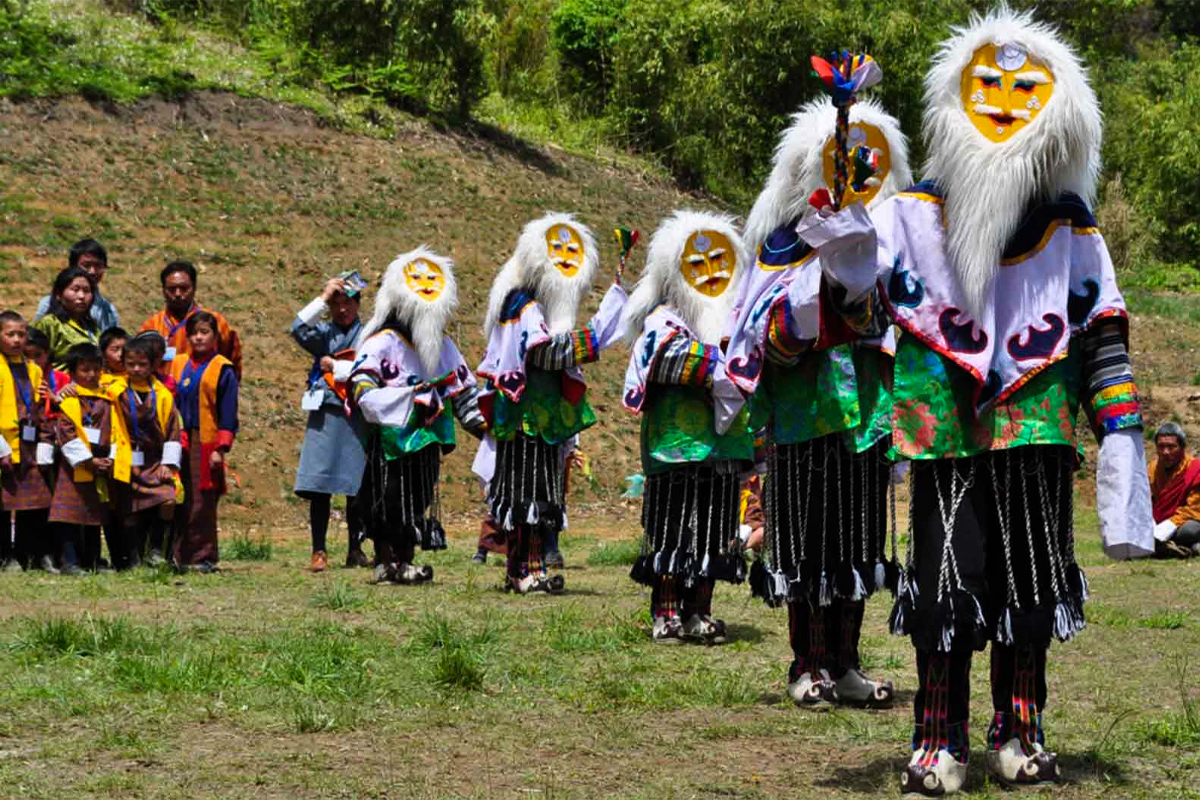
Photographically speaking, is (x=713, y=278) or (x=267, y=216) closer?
(x=713, y=278)

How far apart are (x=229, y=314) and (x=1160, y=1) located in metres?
51.7

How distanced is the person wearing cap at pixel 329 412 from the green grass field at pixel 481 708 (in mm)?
2330

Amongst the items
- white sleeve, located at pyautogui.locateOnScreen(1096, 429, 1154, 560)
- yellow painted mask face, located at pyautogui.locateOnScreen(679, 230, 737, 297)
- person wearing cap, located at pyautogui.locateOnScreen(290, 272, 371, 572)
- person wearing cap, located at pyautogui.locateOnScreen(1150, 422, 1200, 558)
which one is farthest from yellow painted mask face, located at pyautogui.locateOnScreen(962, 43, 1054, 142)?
person wearing cap, located at pyautogui.locateOnScreen(1150, 422, 1200, 558)

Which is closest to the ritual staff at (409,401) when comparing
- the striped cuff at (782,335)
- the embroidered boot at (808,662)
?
the embroidered boot at (808,662)

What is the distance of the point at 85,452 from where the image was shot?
11.5 metres

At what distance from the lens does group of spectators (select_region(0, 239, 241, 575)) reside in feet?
37.8

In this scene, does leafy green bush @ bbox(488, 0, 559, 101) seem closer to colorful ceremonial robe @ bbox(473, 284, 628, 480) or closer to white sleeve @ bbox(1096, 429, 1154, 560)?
colorful ceremonial robe @ bbox(473, 284, 628, 480)

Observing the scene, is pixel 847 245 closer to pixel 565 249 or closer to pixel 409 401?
pixel 565 249

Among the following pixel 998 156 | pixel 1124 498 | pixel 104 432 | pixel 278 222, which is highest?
pixel 278 222

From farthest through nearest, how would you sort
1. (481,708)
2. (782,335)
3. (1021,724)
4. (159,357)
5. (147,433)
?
(159,357)
(147,433)
(481,708)
(782,335)
(1021,724)

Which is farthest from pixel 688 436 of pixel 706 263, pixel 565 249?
pixel 565 249

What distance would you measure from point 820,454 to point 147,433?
660cm

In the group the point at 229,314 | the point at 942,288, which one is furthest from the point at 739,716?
the point at 229,314

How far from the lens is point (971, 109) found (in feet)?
16.8
